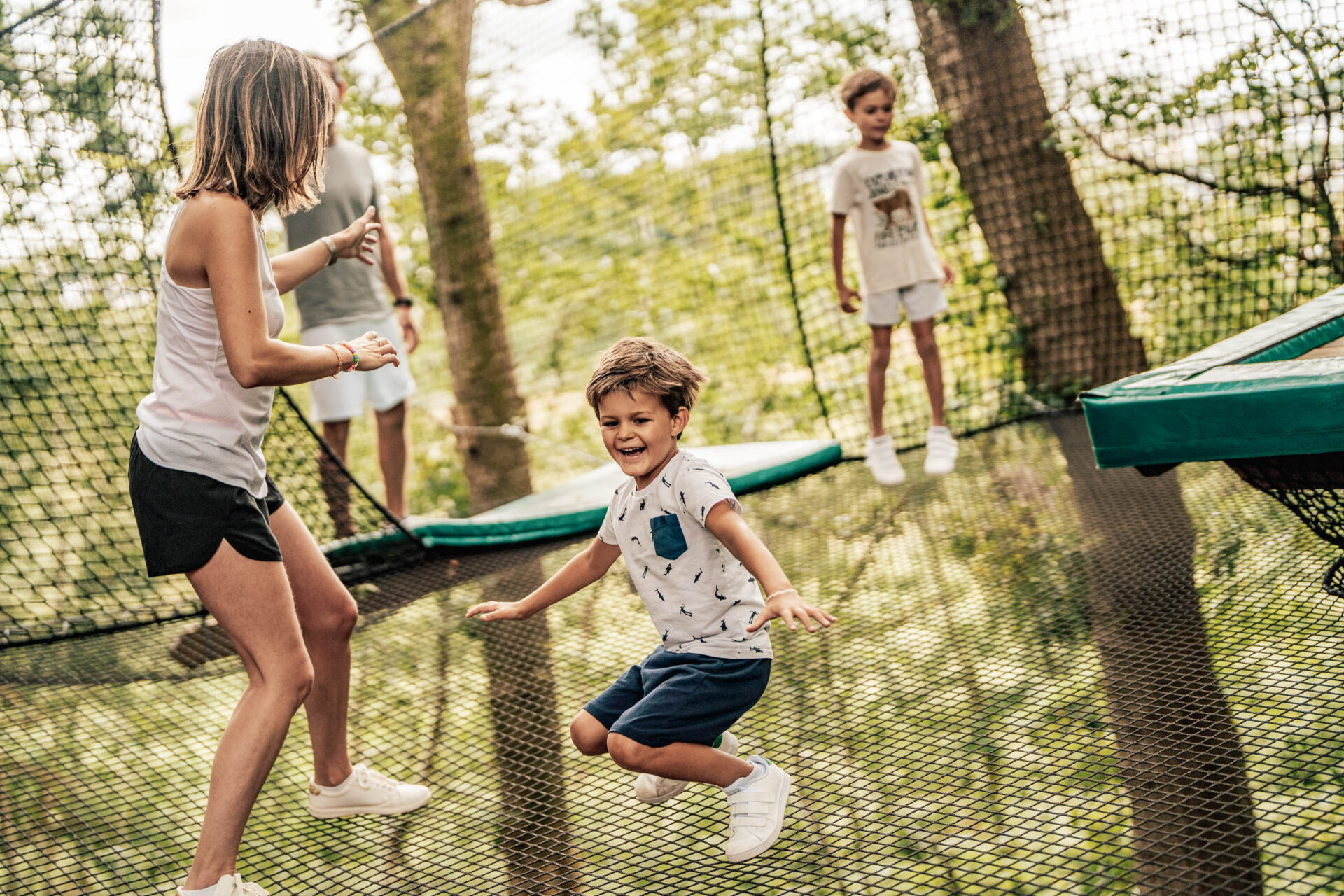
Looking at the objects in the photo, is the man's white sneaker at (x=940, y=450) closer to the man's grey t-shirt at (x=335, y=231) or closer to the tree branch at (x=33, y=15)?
the man's grey t-shirt at (x=335, y=231)

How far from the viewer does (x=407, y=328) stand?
3322 millimetres

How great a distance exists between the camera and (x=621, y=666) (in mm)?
2689

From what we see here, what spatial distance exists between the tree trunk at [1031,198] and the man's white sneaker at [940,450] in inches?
38.5

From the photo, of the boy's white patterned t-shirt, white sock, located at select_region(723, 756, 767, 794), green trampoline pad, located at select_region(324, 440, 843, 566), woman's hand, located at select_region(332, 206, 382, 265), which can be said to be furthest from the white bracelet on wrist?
green trampoline pad, located at select_region(324, 440, 843, 566)

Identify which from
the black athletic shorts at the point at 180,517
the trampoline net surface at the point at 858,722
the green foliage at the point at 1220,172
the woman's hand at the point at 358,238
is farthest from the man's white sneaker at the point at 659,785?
the green foliage at the point at 1220,172

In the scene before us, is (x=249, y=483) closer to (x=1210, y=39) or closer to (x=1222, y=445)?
(x=1222, y=445)

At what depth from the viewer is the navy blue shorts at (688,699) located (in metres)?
1.48

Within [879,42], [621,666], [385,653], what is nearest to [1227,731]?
[621,666]

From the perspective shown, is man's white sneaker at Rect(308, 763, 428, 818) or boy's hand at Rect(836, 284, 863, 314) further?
boy's hand at Rect(836, 284, 863, 314)

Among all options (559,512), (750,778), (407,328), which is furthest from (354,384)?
(750,778)

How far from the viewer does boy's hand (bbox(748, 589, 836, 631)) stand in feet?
4.17

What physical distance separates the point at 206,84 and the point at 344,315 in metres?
1.66

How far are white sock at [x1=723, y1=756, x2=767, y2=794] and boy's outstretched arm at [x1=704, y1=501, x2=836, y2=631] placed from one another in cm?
28

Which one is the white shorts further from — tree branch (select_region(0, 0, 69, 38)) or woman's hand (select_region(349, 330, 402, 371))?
woman's hand (select_region(349, 330, 402, 371))
